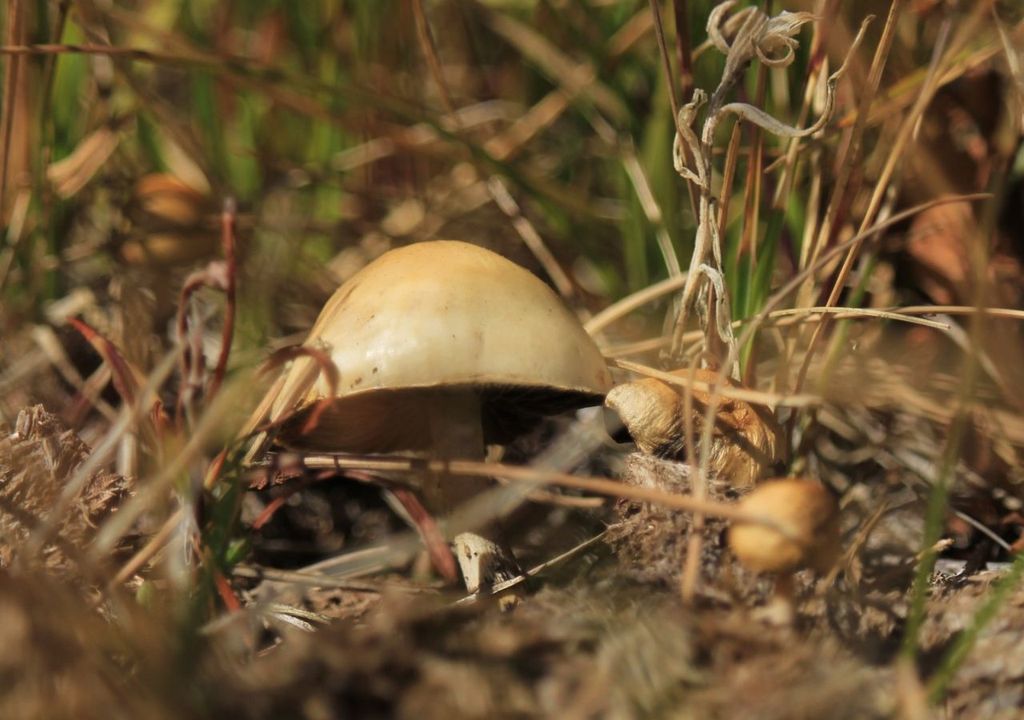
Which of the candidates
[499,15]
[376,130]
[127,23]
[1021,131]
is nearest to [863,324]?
[1021,131]

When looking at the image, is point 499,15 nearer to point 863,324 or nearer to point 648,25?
point 648,25

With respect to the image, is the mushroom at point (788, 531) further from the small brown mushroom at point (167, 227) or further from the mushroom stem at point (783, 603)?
the small brown mushroom at point (167, 227)

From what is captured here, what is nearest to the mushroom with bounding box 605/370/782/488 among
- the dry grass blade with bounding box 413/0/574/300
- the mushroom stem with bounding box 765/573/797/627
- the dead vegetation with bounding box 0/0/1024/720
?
the dead vegetation with bounding box 0/0/1024/720

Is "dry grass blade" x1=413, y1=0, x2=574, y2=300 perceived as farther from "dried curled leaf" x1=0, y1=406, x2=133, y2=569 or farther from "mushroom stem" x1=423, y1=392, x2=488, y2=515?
"dried curled leaf" x1=0, y1=406, x2=133, y2=569

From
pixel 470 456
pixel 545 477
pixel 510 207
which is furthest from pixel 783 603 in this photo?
pixel 510 207

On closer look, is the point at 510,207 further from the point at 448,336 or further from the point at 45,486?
the point at 45,486
